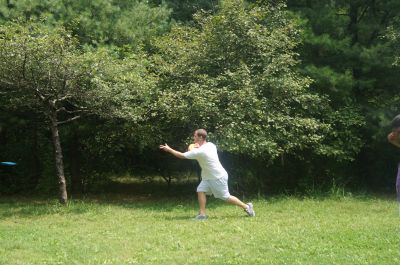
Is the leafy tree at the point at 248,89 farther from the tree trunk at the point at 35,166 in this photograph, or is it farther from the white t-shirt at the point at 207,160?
the tree trunk at the point at 35,166

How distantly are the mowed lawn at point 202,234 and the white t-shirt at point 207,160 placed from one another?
2.46ft

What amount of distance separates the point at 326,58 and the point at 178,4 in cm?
561

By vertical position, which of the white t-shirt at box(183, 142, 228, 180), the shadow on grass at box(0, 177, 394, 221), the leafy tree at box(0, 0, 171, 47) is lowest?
the shadow on grass at box(0, 177, 394, 221)

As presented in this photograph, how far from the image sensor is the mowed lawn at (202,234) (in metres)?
6.28

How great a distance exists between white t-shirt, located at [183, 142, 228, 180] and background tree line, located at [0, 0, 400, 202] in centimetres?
177

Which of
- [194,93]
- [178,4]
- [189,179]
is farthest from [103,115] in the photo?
[178,4]

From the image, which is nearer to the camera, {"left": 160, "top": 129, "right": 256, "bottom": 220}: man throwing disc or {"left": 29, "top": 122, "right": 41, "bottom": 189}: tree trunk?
{"left": 160, "top": 129, "right": 256, "bottom": 220}: man throwing disc

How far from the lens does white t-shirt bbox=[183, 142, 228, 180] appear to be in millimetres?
8977

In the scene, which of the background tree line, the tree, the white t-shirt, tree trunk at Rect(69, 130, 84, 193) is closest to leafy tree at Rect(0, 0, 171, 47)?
the background tree line

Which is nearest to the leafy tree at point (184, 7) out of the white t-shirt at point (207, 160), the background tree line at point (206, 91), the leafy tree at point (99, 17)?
the background tree line at point (206, 91)

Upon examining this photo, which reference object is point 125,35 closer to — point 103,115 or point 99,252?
point 103,115

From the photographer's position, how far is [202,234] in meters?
7.57

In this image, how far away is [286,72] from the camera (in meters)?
12.2

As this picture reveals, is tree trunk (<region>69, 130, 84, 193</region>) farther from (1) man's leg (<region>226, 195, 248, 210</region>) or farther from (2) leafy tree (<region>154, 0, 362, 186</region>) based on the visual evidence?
(1) man's leg (<region>226, 195, 248, 210</region>)
